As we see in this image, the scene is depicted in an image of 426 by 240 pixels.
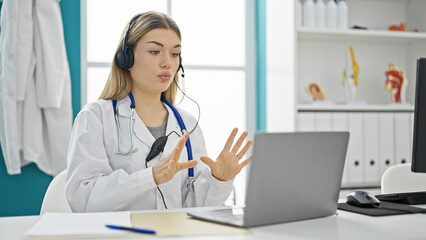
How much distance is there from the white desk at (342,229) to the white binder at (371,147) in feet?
5.90

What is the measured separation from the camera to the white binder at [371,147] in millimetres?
2984

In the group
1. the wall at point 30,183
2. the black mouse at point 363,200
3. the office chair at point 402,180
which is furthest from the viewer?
Answer: the wall at point 30,183

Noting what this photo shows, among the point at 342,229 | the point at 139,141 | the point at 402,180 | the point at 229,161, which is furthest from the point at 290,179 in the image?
the point at 402,180

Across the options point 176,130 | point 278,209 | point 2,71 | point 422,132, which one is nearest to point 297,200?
point 278,209

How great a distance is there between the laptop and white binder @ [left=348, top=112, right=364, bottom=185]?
1816 mm

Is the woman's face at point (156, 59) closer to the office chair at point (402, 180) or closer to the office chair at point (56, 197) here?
the office chair at point (56, 197)

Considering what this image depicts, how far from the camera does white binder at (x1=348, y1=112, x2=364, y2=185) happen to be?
295cm

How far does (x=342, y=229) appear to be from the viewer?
1048 millimetres

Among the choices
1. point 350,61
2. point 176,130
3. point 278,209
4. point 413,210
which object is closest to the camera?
point 278,209

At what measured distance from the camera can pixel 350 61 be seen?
313 centimetres

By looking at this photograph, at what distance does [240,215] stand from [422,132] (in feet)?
A: 1.92

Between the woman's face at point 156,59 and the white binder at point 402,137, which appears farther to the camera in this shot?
the white binder at point 402,137

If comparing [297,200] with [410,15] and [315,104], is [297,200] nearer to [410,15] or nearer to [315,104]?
[315,104]

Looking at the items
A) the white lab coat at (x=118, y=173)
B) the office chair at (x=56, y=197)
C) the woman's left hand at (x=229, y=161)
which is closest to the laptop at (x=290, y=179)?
the woman's left hand at (x=229, y=161)
